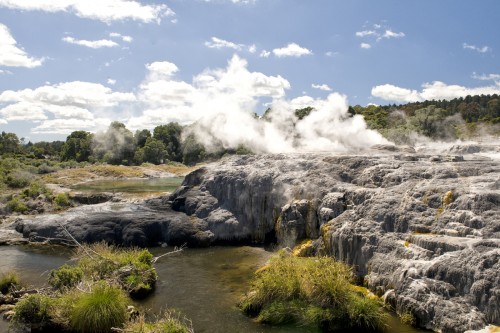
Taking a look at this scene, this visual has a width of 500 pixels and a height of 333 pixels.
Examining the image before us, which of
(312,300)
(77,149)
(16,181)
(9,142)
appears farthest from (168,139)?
(312,300)

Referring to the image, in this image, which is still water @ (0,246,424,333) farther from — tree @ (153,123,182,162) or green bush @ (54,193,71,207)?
tree @ (153,123,182,162)

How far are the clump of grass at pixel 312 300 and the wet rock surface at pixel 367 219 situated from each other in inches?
75.5

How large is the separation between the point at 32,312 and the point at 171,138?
3845 inches

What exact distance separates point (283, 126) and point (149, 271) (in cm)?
3023

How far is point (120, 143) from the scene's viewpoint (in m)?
108

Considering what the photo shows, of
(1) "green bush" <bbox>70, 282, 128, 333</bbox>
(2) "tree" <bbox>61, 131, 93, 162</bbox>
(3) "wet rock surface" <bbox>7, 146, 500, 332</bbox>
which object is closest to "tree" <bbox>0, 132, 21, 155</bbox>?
(2) "tree" <bbox>61, 131, 93, 162</bbox>

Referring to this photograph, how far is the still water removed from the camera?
15.3 meters

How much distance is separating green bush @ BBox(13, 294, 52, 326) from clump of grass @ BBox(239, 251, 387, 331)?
279 inches

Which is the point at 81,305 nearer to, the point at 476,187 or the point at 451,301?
the point at 451,301

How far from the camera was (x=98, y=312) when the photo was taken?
1388 cm

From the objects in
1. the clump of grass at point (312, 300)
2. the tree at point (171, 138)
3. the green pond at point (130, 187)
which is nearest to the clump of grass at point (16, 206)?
the green pond at point (130, 187)

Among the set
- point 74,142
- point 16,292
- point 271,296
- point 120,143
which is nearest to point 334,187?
point 271,296

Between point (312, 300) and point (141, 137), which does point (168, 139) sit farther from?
point (312, 300)

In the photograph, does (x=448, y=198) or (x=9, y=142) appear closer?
(x=448, y=198)
